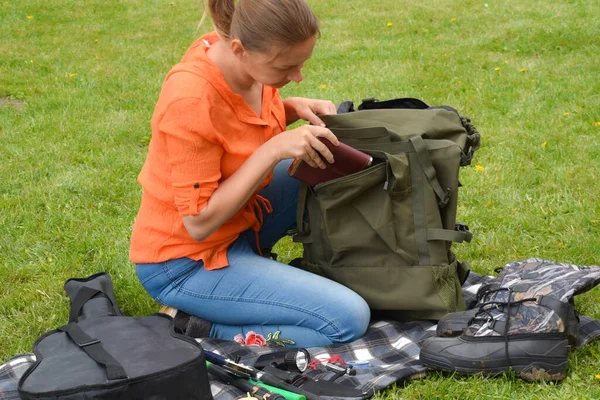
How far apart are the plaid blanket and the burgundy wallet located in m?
0.67

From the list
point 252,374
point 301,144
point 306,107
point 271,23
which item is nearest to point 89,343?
point 252,374

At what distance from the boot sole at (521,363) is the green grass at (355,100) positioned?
0.04m

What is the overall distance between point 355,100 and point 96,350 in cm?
462

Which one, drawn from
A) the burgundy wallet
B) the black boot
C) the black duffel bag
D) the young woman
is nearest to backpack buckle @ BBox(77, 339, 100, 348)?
the black duffel bag

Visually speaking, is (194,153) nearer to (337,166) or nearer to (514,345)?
(337,166)

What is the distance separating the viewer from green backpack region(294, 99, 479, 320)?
10.5ft

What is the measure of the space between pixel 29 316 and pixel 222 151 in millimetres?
1255

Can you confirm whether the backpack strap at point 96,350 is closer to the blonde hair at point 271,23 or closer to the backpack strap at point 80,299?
the backpack strap at point 80,299

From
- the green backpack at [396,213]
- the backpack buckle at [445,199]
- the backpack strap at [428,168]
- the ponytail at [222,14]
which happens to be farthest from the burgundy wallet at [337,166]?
the ponytail at [222,14]

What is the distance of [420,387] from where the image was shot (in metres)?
2.87

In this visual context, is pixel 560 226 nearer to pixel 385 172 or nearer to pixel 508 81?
pixel 385 172

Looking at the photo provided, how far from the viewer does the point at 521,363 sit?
112 inches

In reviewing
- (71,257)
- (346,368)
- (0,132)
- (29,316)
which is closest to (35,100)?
(0,132)

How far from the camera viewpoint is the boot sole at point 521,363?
9.25ft
